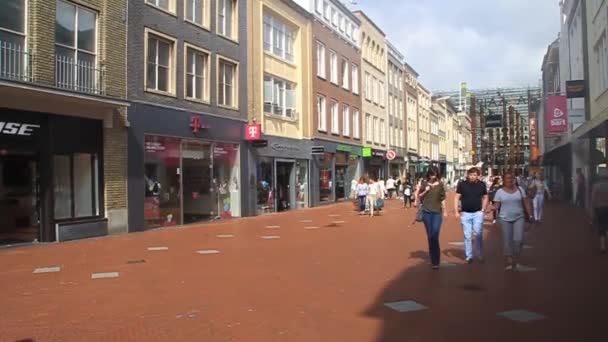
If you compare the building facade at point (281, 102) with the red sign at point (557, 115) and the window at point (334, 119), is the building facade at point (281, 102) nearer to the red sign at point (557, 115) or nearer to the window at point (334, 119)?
the window at point (334, 119)

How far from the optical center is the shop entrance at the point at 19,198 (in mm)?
14938

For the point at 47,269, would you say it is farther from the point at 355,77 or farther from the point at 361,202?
the point at 355,77

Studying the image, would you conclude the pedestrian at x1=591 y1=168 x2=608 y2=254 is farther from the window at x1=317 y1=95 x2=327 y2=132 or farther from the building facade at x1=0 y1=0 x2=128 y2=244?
the window at x1=317 y1=95 x2=327 y2=132

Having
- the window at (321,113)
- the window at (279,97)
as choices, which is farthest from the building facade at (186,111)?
the window at (321,113)

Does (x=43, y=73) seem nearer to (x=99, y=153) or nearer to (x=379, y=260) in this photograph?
(x=99, y=153)

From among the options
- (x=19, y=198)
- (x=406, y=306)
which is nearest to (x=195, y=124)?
(x=19, y=198)

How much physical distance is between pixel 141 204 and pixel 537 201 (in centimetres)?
1253

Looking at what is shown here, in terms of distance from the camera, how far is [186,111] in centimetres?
2100

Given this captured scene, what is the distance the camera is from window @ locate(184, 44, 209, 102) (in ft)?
70.7

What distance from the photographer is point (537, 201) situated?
59.2 feet

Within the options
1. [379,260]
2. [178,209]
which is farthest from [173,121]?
[379,260]

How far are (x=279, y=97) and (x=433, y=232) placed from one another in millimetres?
20168

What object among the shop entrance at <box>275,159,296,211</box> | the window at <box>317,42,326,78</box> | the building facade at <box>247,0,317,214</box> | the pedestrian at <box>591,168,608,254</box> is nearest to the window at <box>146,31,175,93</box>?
the building facade at <box>247,0,317,214</box>

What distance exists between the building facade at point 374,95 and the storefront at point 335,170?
297 cm
